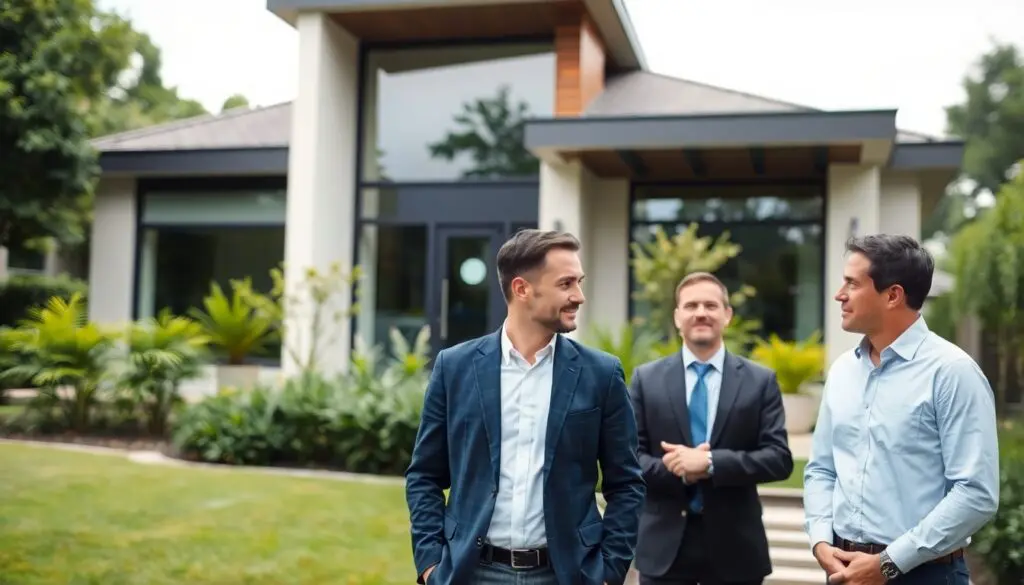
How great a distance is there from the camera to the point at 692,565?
11.3 ft

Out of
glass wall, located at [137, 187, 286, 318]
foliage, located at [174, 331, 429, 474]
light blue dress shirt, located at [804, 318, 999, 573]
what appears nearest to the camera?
light blue dress shirt, located at [804, 318, 999, 573]

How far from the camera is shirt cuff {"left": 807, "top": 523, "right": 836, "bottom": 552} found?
2.82 metres

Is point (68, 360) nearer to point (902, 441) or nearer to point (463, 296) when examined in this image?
point (463, 296)

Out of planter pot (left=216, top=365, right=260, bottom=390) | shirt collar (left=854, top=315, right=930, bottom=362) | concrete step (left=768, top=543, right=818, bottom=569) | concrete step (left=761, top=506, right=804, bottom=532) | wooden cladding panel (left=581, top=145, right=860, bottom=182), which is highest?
wooden cladding panel (left=581, top=145, right=860, bottom=182)

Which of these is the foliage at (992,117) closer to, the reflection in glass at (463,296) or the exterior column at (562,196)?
the exterior column at (562,196)

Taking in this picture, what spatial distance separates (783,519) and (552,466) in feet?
16.8

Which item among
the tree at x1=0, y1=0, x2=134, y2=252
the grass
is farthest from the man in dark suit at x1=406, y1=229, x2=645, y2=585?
the tree at x1=0, y1=0, x2=134, y2=252

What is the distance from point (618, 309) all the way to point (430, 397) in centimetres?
1147

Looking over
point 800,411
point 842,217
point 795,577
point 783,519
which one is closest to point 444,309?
point 800,411

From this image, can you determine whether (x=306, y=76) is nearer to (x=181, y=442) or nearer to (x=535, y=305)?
(x=181, y=442)

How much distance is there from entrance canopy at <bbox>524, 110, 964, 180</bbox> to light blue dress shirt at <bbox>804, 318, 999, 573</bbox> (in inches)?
368

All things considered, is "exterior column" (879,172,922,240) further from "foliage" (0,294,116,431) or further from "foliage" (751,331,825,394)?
"foliage" (0,294,116,431)

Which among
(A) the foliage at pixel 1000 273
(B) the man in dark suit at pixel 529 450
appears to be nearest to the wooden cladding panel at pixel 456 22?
(A) the foliage at pixel 1000 273

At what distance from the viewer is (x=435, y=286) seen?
14.3 metres
